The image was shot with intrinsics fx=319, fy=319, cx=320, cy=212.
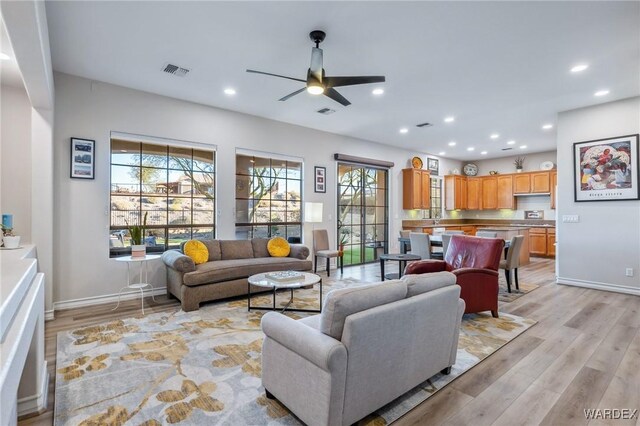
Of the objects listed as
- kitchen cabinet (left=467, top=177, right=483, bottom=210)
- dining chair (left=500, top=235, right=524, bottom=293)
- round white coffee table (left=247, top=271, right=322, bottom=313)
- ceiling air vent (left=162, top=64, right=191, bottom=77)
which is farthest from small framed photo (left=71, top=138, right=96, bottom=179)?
kitchen cabinet (left=467, top=177, right=483, bottom=210)

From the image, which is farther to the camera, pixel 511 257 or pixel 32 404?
pixel 511 257

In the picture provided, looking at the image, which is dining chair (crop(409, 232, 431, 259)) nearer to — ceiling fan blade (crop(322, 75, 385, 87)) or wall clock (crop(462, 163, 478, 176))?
ceiling fan blade (crop(322, 75, 385, 87))

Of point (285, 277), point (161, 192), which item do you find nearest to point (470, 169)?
point (285, 277)

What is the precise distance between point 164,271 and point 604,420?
503 centimetres

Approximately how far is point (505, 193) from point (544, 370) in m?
8.34

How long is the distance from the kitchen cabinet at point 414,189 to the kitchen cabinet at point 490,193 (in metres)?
2.70

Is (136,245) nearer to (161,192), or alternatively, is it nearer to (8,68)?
(161,192)

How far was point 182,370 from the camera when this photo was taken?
257cm

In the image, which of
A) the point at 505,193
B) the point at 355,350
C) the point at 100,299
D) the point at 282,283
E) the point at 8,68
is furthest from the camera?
the point at 505,193

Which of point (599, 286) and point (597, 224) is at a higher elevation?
point (597, 224)

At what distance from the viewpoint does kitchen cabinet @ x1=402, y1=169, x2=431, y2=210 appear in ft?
27.7

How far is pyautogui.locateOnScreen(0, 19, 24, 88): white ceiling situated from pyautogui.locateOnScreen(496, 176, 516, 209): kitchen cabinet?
1096cm

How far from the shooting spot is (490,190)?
10094 millimetres

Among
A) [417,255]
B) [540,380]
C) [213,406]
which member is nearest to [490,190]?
[417,255]
